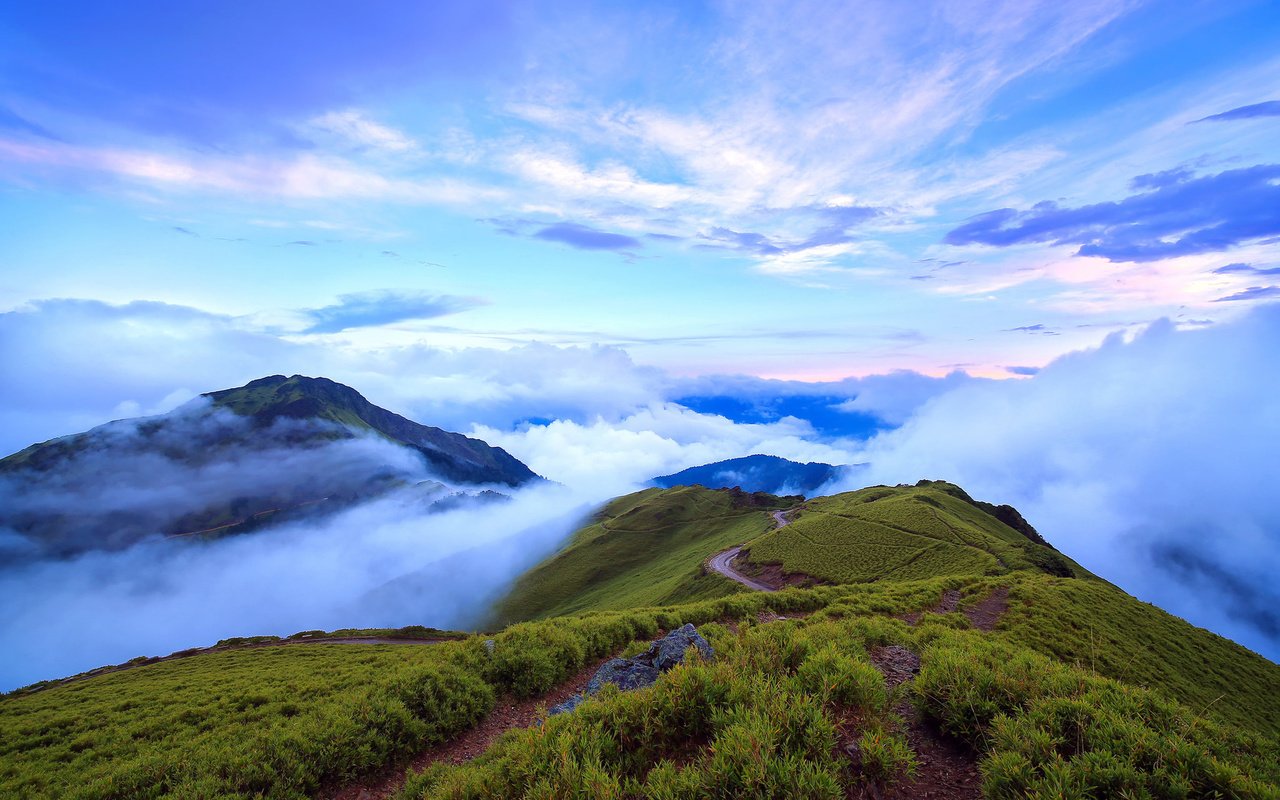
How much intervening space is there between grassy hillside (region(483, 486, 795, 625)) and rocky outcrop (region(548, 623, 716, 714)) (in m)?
69.5

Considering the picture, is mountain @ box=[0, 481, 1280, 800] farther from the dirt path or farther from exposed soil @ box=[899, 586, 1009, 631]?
the dirt path

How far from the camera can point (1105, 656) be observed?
2589 cm

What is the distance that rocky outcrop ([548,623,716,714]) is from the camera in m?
17.0

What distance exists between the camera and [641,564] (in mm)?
154125

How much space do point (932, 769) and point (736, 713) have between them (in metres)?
3.74

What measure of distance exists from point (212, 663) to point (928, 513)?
109 m

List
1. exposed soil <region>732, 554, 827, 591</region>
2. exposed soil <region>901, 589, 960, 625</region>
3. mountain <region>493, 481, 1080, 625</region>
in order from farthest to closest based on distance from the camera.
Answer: exposed soil <region>732, 554, 827, 591</region>
mountain <region>493, 481, 1080, 625</region>
exposed soil <region>901, 589, 960, 625</region>

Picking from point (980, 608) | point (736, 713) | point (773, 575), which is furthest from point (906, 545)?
point (736, 713)

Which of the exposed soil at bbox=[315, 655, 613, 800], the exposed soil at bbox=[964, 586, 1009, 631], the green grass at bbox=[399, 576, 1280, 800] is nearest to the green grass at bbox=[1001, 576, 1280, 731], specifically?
the exposed soil at bbox=[964, 586, 1009, 631]

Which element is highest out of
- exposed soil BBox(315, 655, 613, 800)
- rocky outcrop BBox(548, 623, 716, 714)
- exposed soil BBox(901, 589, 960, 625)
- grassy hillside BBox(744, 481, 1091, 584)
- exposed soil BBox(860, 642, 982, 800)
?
exposed soil BBox(860, 642, 982, 800)

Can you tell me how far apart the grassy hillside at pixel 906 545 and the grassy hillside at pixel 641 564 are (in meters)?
17.4

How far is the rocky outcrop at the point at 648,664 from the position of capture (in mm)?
17047

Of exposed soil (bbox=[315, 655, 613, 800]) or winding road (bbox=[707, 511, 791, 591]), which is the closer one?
exposed soil (bbox=[315, 655, 613, 800])

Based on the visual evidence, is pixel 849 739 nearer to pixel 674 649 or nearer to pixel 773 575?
pixel 674 649
